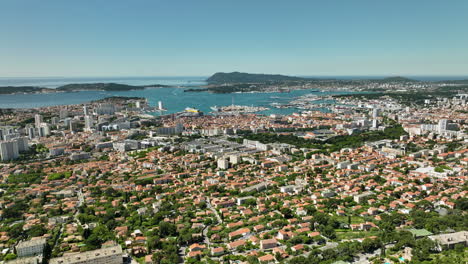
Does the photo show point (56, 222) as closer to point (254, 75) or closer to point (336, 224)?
point (336, 224)

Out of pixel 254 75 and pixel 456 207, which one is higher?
pixel 254 75

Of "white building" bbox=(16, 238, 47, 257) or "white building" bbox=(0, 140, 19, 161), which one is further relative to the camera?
"white building" bbox=(0, 140, 19, 161)

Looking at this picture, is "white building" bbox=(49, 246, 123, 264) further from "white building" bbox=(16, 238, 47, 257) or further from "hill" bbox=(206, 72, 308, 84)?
"hill" bbox=(206, 72, 308, 84)

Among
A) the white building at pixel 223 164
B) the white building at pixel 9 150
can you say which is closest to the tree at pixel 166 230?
the white building at pixel 223 164

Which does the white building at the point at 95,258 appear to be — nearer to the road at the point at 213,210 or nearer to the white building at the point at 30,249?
the white building at the point at 30,249

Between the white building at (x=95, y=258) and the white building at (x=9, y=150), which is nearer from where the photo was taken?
the white building at (x=95, y=258)

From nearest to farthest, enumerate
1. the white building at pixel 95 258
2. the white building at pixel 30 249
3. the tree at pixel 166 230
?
1. the white building at pixel 95 258
2. the white building at pixel 30 249
3. the tree at pixel 166 230

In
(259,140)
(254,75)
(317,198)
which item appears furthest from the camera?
(254,75)

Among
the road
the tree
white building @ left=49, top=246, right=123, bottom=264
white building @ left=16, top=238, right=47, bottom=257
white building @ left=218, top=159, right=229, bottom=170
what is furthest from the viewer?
white building @ left=218, top=159, right=229, bottom=170

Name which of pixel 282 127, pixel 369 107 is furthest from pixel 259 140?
pixel 369 107

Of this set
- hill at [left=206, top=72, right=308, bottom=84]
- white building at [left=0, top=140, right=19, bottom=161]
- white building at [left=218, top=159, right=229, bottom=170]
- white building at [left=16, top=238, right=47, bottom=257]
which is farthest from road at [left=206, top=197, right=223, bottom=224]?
hill at [left=206, top=72, right=308, bottom=84]

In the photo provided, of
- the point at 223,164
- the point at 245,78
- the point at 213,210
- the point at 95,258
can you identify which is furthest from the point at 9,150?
the point at 245,78
